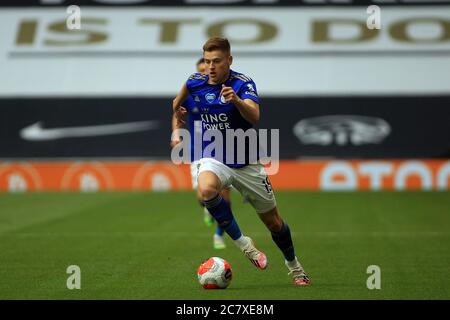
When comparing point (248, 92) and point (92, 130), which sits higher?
point (92, 130)

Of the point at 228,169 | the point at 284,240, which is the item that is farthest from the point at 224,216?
the point at 284,240

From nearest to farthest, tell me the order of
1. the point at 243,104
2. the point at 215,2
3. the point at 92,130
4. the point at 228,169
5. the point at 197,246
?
the point at 243,104 → the point at 228,169 → the point at 197,246 → the point at 92,130 → the point at 215,2

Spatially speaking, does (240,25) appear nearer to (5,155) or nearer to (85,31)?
(85,31)

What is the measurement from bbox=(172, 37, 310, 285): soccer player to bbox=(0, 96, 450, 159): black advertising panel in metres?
15.0

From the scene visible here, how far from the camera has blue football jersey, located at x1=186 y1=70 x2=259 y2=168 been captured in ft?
29.0

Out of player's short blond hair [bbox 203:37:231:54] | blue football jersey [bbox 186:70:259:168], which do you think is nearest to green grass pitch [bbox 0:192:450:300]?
blue football jersey [bbox 186:70:259:168]

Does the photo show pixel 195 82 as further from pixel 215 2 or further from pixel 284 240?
pixel 215 2

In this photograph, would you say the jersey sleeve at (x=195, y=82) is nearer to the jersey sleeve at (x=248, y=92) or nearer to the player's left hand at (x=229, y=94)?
the jersey sleeve at (x=248, y=92)

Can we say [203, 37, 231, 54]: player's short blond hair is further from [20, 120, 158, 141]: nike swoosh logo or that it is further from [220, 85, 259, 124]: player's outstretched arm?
Answer: [20, 120, 158, 141]: nike swoosh logo

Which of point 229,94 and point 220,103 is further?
point 220,103

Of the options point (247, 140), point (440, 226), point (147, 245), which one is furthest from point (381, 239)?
point (247, 140)

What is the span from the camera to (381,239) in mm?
13492

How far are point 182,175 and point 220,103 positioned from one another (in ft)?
47.9

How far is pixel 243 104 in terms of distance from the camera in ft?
27.6
